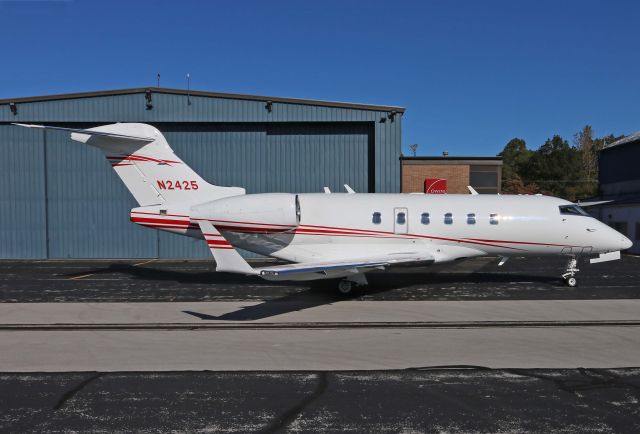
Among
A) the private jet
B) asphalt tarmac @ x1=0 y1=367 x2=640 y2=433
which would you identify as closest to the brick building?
the private jet

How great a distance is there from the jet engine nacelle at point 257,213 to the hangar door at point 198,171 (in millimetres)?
11379

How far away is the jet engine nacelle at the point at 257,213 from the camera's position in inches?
551

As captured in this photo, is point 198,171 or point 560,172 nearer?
point 198,171

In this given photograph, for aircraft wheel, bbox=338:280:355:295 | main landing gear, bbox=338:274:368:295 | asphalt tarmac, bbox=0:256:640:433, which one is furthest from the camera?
aircraft wheel, bbox=338:280:355:295

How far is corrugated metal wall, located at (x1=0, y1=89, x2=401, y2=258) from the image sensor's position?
84.0ft

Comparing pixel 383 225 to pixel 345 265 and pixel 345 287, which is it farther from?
pixel 345 265

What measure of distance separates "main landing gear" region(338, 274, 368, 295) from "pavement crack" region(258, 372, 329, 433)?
6.57 m

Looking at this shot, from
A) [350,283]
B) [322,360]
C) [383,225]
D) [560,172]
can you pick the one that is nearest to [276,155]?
[383,225]

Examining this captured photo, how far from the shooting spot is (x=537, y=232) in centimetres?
1445

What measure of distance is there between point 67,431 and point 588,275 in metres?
17.6

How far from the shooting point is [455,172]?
91.2 ft

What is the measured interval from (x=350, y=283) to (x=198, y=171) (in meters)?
14.8

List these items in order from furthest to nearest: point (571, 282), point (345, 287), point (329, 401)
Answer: point (571, 282), point (345, 287), point (329, 401)

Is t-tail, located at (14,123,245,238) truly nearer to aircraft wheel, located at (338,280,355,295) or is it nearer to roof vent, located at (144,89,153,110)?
Result: aircraft wheel, located at (338,280,355,295)
